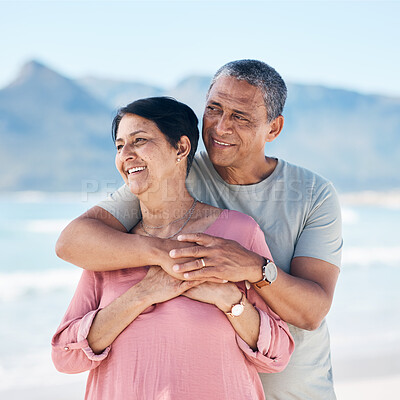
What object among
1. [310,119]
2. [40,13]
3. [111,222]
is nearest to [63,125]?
[40,13]

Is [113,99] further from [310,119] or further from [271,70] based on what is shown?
[271,70]

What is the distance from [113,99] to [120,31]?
15.1 ft

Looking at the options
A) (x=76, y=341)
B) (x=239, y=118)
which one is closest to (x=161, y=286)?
(x=76, y=341)

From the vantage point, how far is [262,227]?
2.15 m

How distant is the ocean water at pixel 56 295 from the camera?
18.1 ft

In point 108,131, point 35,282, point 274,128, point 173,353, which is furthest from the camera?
point 108,131

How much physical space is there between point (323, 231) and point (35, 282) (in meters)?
8.29

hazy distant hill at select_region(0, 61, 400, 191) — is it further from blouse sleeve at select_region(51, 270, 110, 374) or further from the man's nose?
blouse sleeve at select_region(51, 270, 110, 374)

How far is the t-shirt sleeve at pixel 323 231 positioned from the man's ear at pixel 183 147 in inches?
23.0

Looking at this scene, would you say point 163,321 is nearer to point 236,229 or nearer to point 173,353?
point 173,353

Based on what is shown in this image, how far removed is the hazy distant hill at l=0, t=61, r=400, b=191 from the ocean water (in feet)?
41.0

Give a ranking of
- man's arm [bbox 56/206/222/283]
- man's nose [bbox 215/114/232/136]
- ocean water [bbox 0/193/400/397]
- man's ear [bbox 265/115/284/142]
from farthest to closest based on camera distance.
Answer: ocean water [bbox 0/193/400/397] → man's ear [bbox 265/115/284/142] → man's nose [bbox 215/114/232/136] → man's arm [bbox 56/206/222/283]

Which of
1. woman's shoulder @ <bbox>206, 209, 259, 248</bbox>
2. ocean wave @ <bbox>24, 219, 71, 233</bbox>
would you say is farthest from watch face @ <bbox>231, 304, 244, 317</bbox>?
ocean wave @ <bbox>24, 219, 71, 233</bbox>

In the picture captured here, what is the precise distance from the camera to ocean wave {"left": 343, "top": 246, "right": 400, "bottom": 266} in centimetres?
1174
